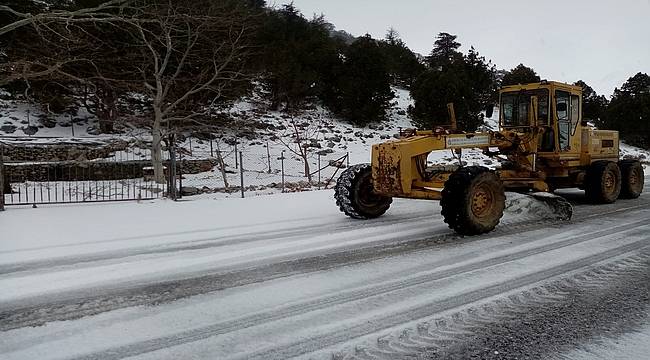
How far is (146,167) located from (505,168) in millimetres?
14587

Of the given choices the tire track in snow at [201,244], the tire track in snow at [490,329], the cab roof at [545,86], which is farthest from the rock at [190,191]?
the tire track in snow at [490,329]

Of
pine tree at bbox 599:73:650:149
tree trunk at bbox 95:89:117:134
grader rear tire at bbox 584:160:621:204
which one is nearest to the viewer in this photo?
grader rear tire at bbox 584:160:621:204

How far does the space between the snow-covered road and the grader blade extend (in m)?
0.20

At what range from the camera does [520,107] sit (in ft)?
33.1

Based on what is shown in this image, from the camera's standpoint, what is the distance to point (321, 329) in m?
3.59

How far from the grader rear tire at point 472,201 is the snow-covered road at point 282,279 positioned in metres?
0.24

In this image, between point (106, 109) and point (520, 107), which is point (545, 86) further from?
point (106, 109)

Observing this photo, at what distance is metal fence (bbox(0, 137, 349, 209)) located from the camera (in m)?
15.7

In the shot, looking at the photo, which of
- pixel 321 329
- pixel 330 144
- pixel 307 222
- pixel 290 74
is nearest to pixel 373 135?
pixel 330 144

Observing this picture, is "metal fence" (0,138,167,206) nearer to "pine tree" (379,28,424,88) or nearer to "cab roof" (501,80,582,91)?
"cab roof" (501,80,582,91)

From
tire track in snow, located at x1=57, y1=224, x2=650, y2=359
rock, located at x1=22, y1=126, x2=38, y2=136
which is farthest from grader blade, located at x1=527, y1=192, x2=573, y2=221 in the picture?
rock, located at x1=22, y1=126, x2=38, y2=136

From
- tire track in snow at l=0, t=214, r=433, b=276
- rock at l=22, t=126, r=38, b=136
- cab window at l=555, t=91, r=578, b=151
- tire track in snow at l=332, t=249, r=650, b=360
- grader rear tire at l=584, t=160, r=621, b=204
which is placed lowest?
tire track in snow at l=332, t=249, r=650, b=360

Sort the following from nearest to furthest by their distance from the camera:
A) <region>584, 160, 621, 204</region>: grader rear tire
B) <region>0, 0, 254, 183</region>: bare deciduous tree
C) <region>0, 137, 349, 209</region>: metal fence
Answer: <region>584, 160, 621, 204</region>: grader rear tire < <region>0, 137, 349, 209</region>: metal fence < <region>0, 0, 254, 183</region>: bare deciduous tree

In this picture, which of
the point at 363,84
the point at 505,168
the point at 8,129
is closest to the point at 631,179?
the point at 505,168
